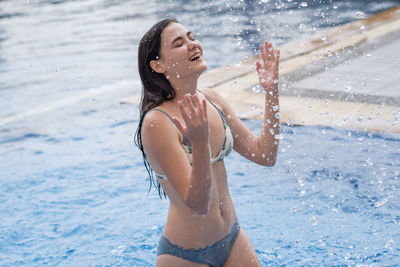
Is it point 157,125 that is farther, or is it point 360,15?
point 360,15

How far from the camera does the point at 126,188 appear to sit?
19.6ft

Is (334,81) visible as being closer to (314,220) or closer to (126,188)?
(314,220)

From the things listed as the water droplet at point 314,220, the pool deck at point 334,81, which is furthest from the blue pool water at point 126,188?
the pool deck at point 334,81

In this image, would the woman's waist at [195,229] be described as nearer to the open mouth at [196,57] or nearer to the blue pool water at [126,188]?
the open mouth at [196,57]

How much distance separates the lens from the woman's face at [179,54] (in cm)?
247

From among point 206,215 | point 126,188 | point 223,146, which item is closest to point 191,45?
point 223,146

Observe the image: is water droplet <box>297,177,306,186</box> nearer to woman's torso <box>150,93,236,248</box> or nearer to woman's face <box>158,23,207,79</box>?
A: woman's torso <box>150,93,236,248</box>

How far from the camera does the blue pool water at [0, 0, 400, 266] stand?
474 cm

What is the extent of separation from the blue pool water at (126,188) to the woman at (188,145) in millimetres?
1966

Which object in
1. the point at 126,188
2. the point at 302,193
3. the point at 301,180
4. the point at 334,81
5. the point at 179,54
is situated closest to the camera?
the point at 179,54

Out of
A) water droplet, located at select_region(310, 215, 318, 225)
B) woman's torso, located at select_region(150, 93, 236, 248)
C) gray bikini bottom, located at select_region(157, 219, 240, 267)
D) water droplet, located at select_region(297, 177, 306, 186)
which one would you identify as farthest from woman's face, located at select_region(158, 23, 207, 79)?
water droplet, located at select_region(297, 177, 306, 186)

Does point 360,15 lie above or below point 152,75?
below

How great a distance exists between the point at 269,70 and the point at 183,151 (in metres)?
0.68

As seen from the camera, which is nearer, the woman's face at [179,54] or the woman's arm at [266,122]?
the woman's face at [179,54]
